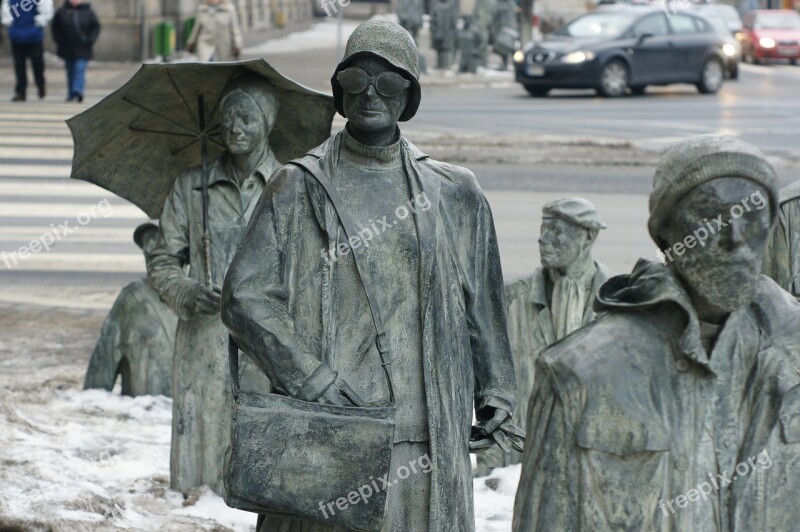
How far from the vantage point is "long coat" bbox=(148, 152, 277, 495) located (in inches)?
304

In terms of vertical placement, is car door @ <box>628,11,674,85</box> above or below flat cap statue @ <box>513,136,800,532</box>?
below

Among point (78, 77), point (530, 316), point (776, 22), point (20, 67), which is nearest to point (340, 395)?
point (530, 316)

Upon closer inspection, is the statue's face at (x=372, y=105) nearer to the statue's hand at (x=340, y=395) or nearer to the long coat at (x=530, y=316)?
the statue's hand at (x=340, y=395)

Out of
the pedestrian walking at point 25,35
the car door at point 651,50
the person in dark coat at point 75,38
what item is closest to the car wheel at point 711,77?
the car door at point 651,50

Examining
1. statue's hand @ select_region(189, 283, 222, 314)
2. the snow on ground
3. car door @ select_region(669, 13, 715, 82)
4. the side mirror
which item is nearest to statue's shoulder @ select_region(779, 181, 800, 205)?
the snow on ground

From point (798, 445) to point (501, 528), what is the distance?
4.08 metres

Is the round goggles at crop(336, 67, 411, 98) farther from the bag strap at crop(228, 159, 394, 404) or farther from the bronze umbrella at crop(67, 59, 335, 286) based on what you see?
the bronze umbrella at crop(67, 59, 335, 286)

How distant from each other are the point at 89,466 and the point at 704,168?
18.3 feet

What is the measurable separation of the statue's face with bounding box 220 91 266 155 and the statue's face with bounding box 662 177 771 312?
424cm

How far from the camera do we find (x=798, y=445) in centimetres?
342

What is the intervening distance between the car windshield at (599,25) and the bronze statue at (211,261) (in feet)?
74.4

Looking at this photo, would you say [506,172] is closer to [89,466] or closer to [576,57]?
[576,57]

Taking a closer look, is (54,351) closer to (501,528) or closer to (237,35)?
(501,528)

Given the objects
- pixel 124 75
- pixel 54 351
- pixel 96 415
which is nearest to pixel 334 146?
pixel 96 415
